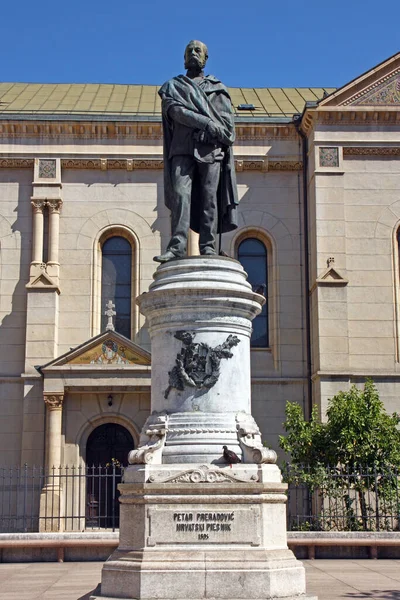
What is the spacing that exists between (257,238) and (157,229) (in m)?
3.25

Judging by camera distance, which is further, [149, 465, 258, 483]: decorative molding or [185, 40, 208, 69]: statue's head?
[185, 40, 208, 69]: statue's head

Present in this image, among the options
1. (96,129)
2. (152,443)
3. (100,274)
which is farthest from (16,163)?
(152,443)

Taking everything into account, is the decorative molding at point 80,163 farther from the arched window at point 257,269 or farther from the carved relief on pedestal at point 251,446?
the carved relief on pedestal at point 251,446

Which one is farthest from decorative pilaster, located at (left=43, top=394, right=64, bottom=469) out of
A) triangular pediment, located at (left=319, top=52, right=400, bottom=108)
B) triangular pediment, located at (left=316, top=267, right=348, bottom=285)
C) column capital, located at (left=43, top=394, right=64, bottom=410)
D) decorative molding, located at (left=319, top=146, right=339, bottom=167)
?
triangular pediment, located at (left=319, top=52, right=400, bottom=108)

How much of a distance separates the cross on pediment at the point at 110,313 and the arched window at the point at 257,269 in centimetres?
434

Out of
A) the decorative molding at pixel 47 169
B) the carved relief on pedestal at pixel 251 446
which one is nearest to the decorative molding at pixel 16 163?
the decorative molding at pixel 47 169

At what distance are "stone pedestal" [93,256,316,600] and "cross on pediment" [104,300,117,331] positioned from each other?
633 inches

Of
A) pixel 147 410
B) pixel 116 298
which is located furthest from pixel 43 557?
pixel 116 298

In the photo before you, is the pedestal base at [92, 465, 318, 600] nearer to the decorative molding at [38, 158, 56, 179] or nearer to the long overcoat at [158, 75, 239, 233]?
the long overcoat at [158, 75, 239, 233]

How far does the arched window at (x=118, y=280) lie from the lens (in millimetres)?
28828

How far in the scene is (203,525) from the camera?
379 inches

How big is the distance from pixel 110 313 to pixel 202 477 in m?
18.2

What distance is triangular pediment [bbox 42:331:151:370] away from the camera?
2672cm

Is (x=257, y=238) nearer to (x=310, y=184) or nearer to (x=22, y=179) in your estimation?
(x=310, y=184)
